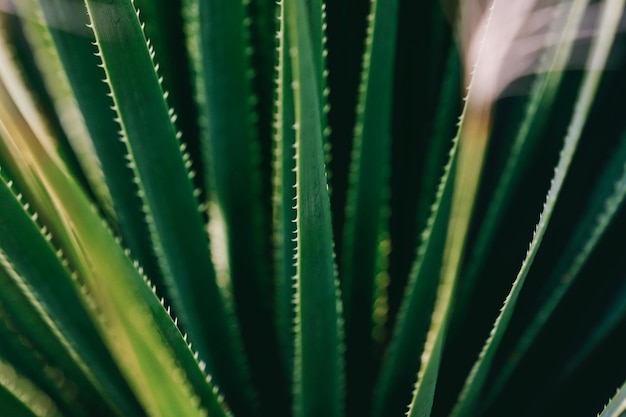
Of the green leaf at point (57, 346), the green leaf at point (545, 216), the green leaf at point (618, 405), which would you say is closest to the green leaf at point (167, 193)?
the green leaf at point (57, 346)

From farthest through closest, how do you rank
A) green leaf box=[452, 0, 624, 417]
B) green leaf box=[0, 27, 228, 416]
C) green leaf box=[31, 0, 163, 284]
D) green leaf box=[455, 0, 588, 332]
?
green leaf box=[455, 0, 588, 332], green leaf box=[31, 0, 163, 284], green leaf box=[452, 0, 624, 417], green leaf box=[0, 27, 228, 416]

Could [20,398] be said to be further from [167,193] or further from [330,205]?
[330,205]

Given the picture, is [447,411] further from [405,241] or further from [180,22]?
[180,22]

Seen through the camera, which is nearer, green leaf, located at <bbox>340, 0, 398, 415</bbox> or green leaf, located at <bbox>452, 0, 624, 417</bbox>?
green leaf, located at <bbox>452, 0, 624, 417</bbox>

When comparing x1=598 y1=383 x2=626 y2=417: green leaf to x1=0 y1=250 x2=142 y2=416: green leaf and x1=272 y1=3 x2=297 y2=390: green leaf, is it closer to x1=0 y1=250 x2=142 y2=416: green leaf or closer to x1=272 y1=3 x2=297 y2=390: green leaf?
x1=272 y1=3 x2=297 y2=390: green leaf

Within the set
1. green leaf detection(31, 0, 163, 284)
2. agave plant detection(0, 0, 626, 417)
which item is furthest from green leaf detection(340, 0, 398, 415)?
green leaf detection(31, 0, 163, 284)

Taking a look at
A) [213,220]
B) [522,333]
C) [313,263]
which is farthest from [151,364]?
[522,333]

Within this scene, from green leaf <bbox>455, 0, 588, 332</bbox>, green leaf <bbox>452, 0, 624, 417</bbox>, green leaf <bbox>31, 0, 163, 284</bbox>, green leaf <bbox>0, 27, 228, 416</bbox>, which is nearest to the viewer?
green leaf <bbox>0, 27, 228, 416</bbox>

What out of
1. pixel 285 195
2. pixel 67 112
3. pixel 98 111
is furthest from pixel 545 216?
pixel 67 112
